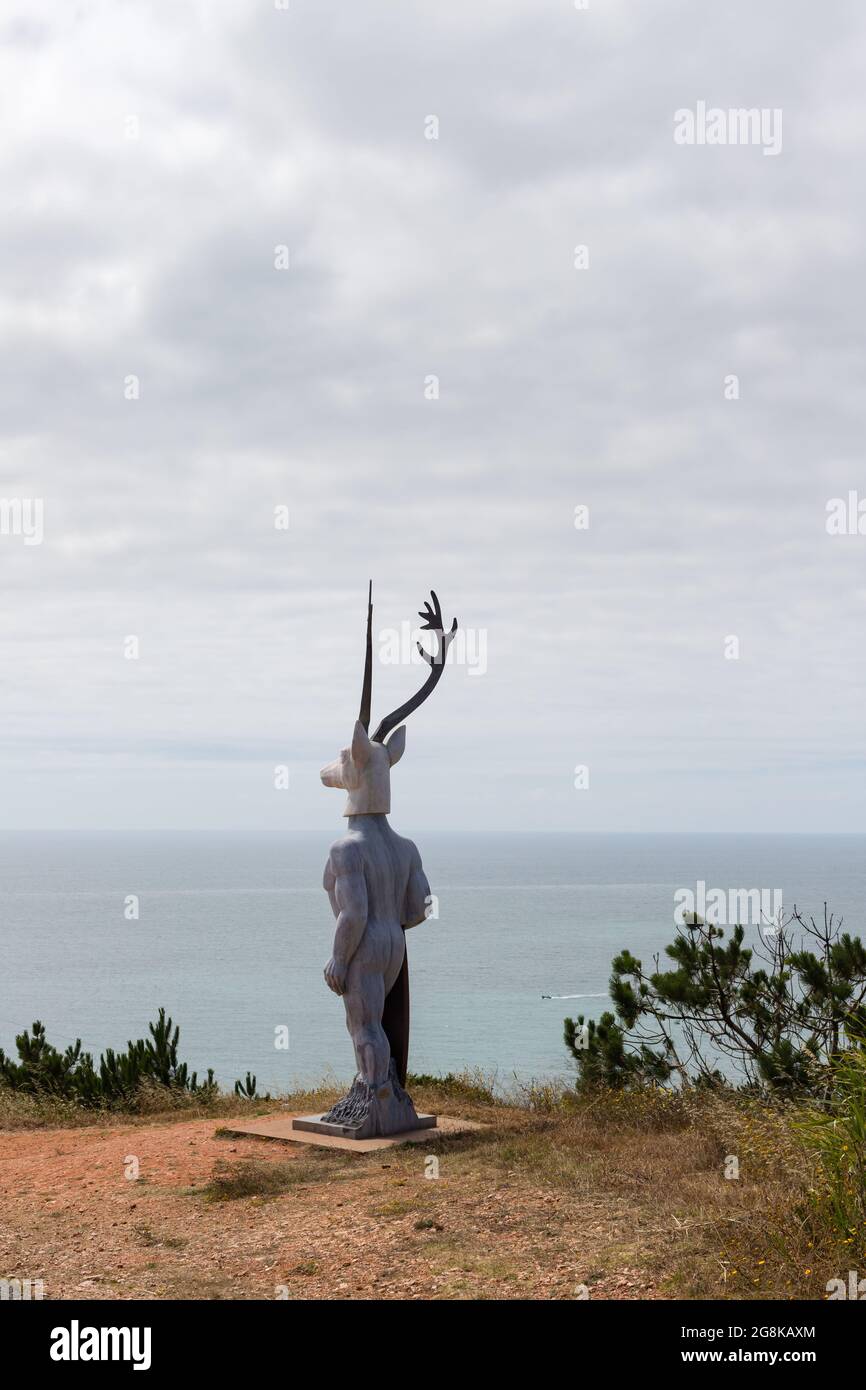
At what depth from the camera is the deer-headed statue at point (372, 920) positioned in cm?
1010

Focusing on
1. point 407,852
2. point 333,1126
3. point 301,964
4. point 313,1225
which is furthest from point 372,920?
point 301,964

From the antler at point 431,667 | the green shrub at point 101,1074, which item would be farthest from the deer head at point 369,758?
the green shrub at point 101,1074

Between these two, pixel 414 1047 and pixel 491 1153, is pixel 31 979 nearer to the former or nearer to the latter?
pixel 414 1047

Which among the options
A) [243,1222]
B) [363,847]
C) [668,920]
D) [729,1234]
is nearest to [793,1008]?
[363,847]

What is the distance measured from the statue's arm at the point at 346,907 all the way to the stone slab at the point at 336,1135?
3.90ft

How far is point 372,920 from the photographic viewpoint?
10.3m

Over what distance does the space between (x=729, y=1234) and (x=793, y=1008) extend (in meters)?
5.06

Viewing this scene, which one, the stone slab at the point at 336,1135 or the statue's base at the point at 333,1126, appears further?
the statue's base at the point at 333,1126

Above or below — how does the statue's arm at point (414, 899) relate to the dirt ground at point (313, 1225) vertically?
above

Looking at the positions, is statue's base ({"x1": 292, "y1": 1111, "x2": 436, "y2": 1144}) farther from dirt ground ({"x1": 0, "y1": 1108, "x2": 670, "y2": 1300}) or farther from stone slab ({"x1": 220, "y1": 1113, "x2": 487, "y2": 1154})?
dirt ground ({"x1": 0, "y1": 1108, "x2": 670, "y2": 1300})

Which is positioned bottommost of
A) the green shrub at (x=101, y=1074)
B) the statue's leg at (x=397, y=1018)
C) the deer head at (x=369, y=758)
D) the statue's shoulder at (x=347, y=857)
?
the green shrub at (x=101, y=1074)

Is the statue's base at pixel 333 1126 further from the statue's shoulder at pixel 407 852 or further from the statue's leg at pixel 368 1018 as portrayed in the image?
the statue's shoulder at pixel 407 852

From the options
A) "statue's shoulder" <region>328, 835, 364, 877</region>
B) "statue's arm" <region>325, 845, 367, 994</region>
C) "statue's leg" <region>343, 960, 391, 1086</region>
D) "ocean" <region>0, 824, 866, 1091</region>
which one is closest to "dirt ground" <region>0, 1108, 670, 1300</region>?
"statue's leg" <region>343, 960, 391, 1086</region>

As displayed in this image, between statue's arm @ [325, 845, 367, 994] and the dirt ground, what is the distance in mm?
1441
